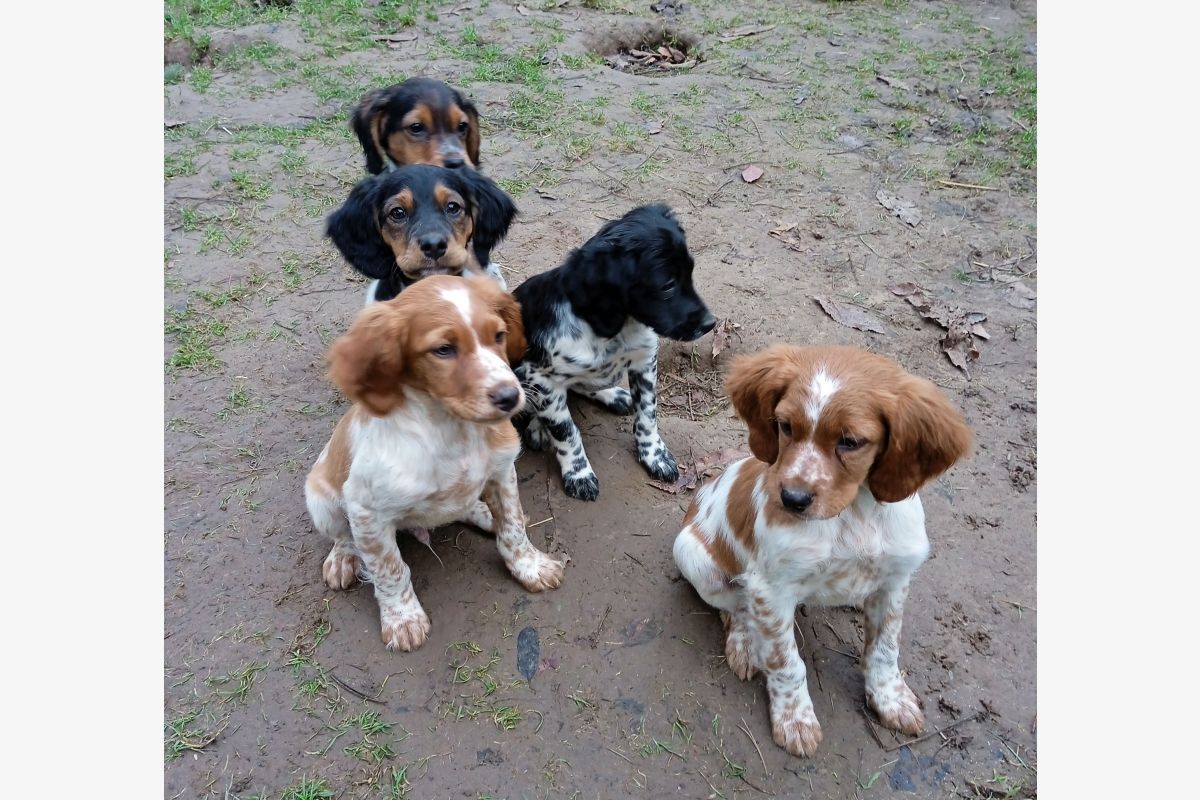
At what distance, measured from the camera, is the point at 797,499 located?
272 centimetres

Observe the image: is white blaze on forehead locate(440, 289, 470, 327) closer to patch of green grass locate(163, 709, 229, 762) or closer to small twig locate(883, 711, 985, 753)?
patch of green grass locate(163, 709, 229, 762)

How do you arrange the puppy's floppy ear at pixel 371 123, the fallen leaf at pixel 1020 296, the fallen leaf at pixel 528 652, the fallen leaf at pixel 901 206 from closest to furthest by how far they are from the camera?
the fallen leaf at pixel 528 652, the puppy's floppy ear at pixel 371 123, the fallen leaf at pixel 1020 296, the fallen leaf at pixel 901 206

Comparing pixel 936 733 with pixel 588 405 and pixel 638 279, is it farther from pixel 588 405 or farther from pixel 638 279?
pixel 588 405

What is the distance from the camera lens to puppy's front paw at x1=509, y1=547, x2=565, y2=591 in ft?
13.2

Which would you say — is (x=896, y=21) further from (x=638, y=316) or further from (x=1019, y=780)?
(x=1019, y=780)

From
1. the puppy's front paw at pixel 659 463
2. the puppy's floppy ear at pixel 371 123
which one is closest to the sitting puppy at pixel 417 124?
the puppy's floppy ear at pixel 371 123

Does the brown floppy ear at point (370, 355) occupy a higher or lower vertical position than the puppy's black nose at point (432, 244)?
higher

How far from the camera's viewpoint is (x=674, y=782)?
129 inches

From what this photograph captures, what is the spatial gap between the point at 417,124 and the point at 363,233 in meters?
1.15

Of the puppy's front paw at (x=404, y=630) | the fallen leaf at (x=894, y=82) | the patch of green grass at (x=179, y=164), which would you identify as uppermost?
the fallen leaf at (x=894, y=82)

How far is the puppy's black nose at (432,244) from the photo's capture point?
13.9 feet

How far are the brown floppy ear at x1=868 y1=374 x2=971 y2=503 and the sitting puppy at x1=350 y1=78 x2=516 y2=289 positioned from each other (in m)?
3.04

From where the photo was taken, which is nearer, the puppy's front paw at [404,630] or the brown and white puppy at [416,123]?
the puppy's front paw at [404,630]

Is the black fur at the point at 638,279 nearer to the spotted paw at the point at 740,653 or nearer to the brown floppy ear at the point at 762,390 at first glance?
the brown floppy ear at the point at 762,390
